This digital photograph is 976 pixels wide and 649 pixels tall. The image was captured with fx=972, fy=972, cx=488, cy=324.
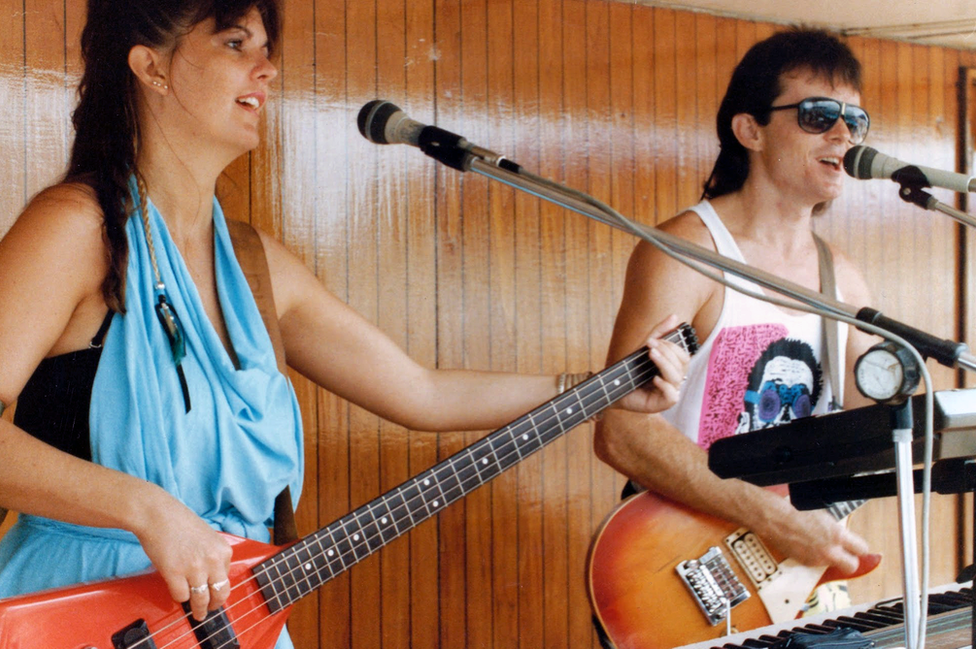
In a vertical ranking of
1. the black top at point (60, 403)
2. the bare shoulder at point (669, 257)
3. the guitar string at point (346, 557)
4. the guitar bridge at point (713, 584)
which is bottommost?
the guitar bridge at point (713, 584)

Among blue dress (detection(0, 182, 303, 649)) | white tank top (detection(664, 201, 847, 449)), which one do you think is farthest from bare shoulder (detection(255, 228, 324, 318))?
white tank top (detection(664, 201, 847, 449))

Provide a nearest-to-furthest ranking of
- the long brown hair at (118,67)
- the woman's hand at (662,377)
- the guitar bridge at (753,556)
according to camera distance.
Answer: the long brown hair at (118,67), the woman's hand at (662,377), the guitar bridge at (753,556)

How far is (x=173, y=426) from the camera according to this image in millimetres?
1596

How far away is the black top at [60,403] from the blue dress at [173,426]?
0.02 meters

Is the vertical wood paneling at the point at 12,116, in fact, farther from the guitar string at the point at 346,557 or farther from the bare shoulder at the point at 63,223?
the guitar string at the point at 346,557

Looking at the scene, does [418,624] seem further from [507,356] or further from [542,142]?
[542,142]

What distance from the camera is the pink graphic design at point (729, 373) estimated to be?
2.41 m

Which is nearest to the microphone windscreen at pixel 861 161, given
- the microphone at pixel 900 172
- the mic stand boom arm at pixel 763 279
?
the microphone at pixel 900 172

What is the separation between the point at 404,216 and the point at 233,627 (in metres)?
1.96

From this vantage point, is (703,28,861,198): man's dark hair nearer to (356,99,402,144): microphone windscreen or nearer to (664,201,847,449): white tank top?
(664,201,847,449): white tank top

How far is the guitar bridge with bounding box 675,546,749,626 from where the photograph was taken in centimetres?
220

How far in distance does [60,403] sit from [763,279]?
111 cm

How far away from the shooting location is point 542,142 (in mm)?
3521

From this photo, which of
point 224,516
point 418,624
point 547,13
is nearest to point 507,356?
point 418,624
